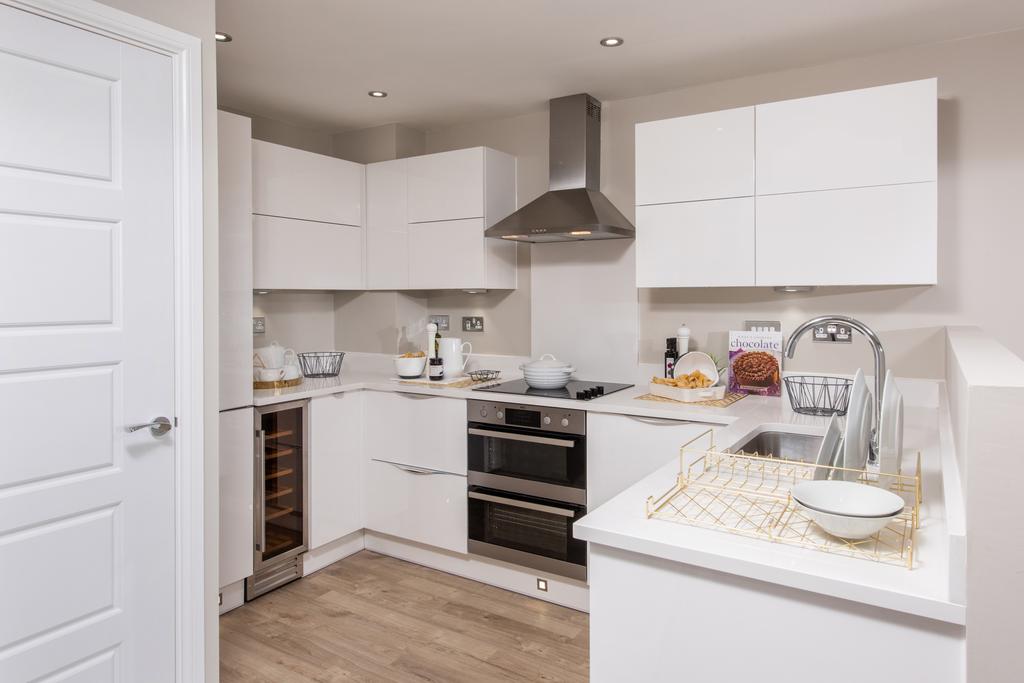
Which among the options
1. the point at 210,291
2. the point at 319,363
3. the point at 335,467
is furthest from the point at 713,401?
the point at 319,363

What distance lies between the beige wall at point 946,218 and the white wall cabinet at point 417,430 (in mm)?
1259

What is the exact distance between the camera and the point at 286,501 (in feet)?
10.4

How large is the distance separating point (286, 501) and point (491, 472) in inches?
39.0

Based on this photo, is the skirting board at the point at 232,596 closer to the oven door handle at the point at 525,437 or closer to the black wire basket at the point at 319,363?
the black wire basket at the point at 319,363

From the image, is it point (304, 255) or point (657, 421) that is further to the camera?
point (304, 255)

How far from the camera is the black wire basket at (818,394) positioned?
2.62m

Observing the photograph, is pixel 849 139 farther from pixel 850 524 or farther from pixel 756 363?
pixel 850 524

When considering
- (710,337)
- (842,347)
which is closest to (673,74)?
(710,337)

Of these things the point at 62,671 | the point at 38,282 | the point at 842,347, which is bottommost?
the point at 62,671

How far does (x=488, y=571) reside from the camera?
10.6 ft

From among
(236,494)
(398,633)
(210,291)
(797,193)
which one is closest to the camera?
(210,291)

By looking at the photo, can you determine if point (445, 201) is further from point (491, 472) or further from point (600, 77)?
point (491, 472)

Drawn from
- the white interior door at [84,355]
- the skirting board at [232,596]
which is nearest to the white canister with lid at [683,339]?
the white interior door at [84,355]

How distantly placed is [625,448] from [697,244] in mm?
925
